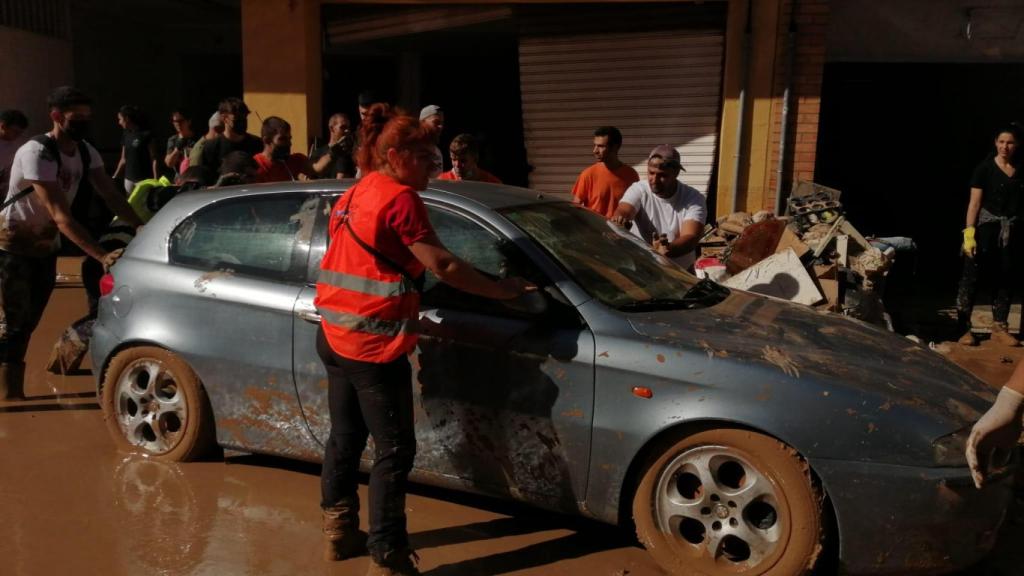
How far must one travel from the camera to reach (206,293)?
173 inches

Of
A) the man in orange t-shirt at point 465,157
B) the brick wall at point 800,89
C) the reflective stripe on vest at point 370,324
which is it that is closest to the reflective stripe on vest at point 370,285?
the reflective stripe on vest at point 370,324

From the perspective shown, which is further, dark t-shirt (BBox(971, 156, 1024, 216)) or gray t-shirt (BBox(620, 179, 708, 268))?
dark t-shirt (BBox(971, 156, 1024, 216))

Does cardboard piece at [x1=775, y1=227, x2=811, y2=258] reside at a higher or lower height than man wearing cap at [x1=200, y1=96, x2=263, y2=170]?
lower

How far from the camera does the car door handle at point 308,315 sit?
13.3ft

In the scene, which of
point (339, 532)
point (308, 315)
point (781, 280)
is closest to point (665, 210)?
point (781, 280)

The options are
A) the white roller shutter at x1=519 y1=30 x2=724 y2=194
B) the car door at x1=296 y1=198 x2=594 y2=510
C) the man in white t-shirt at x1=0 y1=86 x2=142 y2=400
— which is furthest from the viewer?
the white roller shutter at x1=519 y1=30 x2=724 y2=194

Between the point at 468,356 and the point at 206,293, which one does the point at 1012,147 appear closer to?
the point at 468,356

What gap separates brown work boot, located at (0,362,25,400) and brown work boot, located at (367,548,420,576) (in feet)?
11.2

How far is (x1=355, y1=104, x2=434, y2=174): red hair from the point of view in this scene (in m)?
3.39

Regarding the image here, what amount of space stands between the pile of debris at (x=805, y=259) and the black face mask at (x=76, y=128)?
436cm

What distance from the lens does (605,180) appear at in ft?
21.5

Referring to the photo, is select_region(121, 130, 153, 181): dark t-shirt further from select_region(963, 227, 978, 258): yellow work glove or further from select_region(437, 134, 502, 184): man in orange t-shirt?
select_region(963, 227, 978, 258): yellow work glove

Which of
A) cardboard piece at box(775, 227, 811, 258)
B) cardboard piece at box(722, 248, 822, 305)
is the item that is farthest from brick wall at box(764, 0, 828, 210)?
cardboard piece at box(722, 248, 822, 305)

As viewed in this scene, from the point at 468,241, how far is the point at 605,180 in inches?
109
